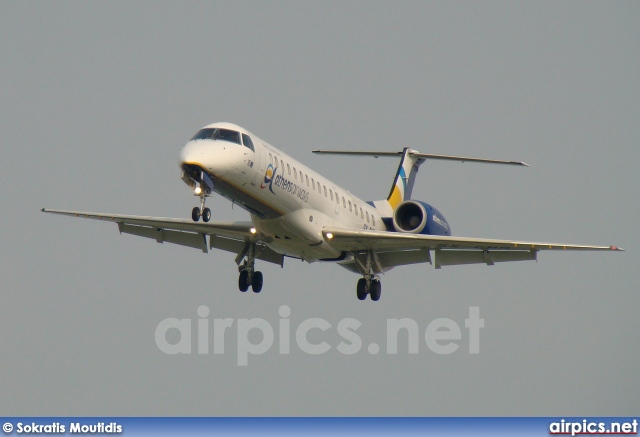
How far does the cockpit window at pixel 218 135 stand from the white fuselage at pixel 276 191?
9 cm

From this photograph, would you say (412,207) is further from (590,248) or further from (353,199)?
(590,248)

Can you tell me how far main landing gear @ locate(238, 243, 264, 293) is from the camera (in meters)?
35.9

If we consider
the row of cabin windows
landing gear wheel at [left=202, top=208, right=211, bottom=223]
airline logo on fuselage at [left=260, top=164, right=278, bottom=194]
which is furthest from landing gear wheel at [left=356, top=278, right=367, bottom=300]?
landing gear wheel at [left=202, top=208, right=211, bottom=223]

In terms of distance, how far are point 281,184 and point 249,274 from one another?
3.91 metres

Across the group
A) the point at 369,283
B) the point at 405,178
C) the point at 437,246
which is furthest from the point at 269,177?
the point at 405,178

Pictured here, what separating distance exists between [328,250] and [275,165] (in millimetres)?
3187

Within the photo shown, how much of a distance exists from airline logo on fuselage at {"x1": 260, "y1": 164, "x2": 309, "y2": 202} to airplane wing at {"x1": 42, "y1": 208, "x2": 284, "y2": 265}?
1.73m

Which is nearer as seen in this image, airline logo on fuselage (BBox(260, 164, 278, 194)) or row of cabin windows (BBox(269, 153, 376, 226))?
airline logo on fuselage (BBox(260, 164, 278, 194))

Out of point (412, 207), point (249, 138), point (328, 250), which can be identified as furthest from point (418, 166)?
point (249, 138)

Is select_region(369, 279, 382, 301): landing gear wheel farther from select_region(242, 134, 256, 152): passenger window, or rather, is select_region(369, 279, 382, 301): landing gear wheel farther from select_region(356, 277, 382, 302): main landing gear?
select_region(242, 134, 256, 152): passenger window

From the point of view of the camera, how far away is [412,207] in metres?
37.8

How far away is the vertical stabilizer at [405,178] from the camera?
40656 millimetres

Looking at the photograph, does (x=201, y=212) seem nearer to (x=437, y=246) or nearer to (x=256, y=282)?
(x=256, y=282)

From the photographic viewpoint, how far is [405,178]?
137ft
